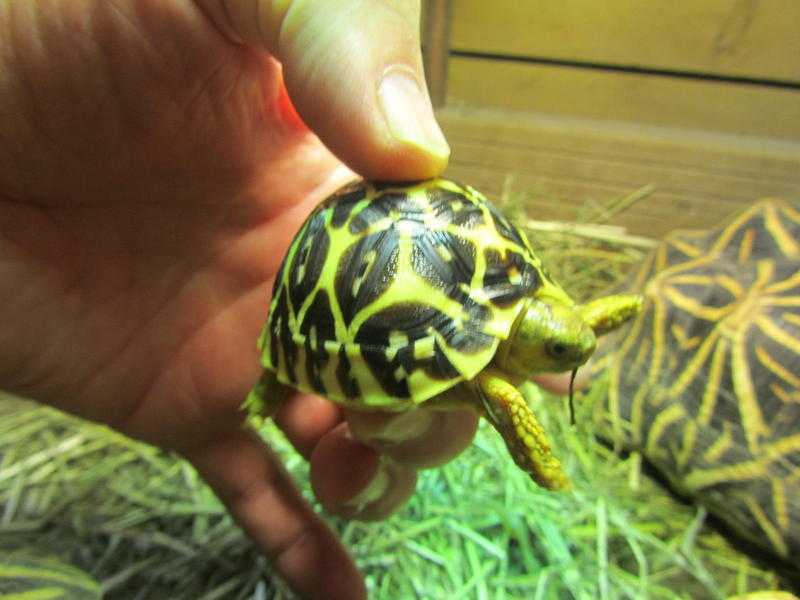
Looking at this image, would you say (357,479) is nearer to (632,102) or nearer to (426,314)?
(426,314)

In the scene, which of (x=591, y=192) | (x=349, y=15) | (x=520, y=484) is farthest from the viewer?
(x=591, y=192)

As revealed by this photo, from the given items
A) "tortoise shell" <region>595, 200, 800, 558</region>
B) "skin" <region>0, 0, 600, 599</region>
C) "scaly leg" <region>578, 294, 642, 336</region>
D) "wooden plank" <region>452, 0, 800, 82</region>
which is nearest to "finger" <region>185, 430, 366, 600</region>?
"skin" <region>0, 0, 600, 599</region>

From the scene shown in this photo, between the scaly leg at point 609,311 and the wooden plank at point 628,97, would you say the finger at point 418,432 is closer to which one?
the scaly leg at point 609,311

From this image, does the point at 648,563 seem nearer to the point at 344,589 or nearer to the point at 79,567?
the point at 344,589

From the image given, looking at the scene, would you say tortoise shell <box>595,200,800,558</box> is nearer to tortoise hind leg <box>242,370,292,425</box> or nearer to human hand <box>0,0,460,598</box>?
human hand <box>0,0,460,598</box>

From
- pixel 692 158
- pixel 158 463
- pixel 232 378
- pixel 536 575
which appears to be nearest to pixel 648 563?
pixel 536 575

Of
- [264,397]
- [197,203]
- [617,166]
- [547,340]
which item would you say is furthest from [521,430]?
[617,166]

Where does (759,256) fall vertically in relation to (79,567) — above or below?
above
